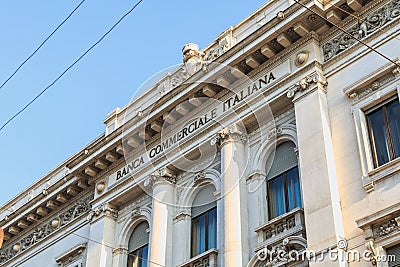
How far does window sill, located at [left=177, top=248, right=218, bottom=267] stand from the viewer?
71.6 feet

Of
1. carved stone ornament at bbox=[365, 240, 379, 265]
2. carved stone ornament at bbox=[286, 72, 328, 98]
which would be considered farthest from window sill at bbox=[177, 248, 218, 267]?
carved stone ornament at bbox=[365, 240, 379, 265]

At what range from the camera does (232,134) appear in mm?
23344

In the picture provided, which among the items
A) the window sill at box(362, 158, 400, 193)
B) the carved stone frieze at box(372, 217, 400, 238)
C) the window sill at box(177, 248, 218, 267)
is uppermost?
the window sill at box(362, 158, 400, 193)

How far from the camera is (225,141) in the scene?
2339 centimetres

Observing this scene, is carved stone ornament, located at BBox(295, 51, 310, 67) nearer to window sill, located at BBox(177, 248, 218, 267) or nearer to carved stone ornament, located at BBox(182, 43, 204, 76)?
carved stone ornament, located at BBox(182, 43, 204, 76)

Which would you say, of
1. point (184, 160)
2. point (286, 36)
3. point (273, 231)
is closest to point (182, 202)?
point (184, 160)

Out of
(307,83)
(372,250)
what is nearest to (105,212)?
(307,83)

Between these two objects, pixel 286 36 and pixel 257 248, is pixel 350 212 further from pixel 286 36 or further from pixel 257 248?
pixel 286 36

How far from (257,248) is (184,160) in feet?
17.6

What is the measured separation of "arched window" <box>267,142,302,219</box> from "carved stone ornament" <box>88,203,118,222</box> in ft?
24.6

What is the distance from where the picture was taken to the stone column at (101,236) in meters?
26.2

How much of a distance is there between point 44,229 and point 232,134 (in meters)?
11.5

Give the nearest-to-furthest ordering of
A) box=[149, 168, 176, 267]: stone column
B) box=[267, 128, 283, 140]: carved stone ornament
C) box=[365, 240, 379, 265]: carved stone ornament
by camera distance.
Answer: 1. box=[365, 240, 379, 265]: carved stone ornament
2. box=[267, 128, 283, 140]: carved stone ornament
3. box=[149, 168, 176, 267]: stone column

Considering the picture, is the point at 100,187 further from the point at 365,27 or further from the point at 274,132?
the point at 365,27
